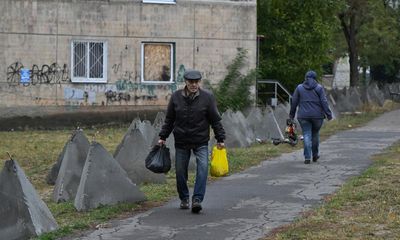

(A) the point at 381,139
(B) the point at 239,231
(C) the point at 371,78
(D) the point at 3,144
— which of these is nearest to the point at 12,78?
(D) the point at 3,144

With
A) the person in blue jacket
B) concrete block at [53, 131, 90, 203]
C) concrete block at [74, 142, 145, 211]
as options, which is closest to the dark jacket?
concrete block at [74, 142, 145, 211]

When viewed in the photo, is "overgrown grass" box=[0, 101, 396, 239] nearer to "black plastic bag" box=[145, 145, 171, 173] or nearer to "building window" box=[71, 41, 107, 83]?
"black plastic bag" box=[145, 145, 171, 173]

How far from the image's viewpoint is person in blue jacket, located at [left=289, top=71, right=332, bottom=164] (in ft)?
47.3

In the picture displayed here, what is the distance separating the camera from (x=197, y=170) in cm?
953

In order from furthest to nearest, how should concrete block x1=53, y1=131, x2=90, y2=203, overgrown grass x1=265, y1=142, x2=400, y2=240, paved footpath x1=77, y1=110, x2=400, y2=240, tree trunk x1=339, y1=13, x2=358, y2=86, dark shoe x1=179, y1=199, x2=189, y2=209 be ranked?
tree trunk x1=339, y1=13, x2=358, y2=86 < concrete block x1=53, y1=131, x2=90, y2=203 < dark shoe x1=179, y1=199, x2=189, y2=209 < paved footpath x1=77, y1=110, x2=400, y2=240 < overgrown grass x1=265, y1=142, x2=400, y2=240

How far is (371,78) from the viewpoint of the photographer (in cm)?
6350

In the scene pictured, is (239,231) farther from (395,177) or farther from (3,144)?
(3,144)

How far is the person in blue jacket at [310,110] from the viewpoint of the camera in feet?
47.3

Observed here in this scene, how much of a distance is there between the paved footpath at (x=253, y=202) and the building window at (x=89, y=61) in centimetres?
1190

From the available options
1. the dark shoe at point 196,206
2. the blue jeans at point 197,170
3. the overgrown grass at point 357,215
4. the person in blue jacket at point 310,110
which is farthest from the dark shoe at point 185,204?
the person in blue jacket at point 310,110

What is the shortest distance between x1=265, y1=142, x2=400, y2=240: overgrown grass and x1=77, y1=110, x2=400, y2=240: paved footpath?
11.2 inches

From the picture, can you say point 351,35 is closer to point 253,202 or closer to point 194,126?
point 253,202

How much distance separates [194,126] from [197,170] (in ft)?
1.82

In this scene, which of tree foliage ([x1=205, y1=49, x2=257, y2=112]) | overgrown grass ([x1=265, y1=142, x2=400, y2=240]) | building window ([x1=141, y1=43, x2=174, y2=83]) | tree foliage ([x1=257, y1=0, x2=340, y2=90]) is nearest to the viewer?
overgrown grass ([x1=265, y1=142, x2=400, y2=240])
